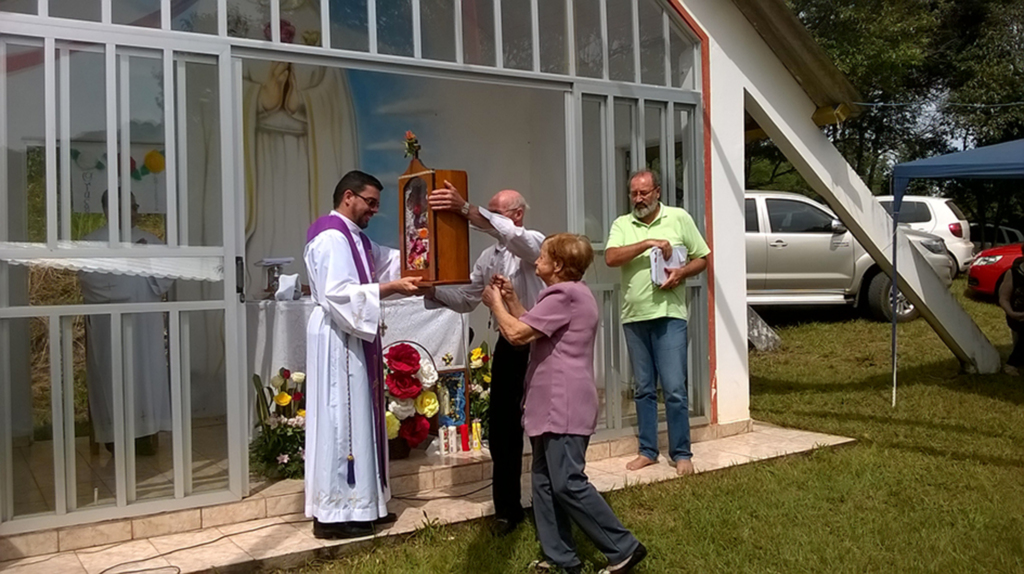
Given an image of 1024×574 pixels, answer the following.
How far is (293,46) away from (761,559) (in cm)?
357

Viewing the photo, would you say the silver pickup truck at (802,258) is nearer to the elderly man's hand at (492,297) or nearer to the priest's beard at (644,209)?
the priest's beard at (644,209)

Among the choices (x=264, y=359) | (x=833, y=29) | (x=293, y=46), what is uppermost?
(x=833, y=29)

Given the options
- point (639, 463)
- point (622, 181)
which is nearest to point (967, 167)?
point (622, 181)

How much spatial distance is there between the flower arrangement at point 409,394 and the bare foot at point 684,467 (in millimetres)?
1603

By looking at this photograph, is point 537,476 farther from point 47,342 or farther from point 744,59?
point 744,59

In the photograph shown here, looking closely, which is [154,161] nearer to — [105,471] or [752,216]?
[105,471]

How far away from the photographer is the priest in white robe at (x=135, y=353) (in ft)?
15.3

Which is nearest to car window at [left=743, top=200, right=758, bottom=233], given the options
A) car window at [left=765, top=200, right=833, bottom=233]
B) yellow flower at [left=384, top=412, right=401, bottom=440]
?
car window at [left=765, top=200, right=833, bottom=233]

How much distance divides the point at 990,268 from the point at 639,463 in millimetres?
9628

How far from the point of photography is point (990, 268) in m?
13.5

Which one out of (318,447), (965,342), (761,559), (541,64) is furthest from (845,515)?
(965,342)

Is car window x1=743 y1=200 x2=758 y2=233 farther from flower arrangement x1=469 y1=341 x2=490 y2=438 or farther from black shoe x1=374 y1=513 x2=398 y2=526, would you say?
black shoe x1=374 y1=513 x2=398 y2=526

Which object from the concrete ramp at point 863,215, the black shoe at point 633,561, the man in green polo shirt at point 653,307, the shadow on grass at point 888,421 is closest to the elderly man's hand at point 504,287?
the black shoe at point 633,561

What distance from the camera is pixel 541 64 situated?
627 centimetres
